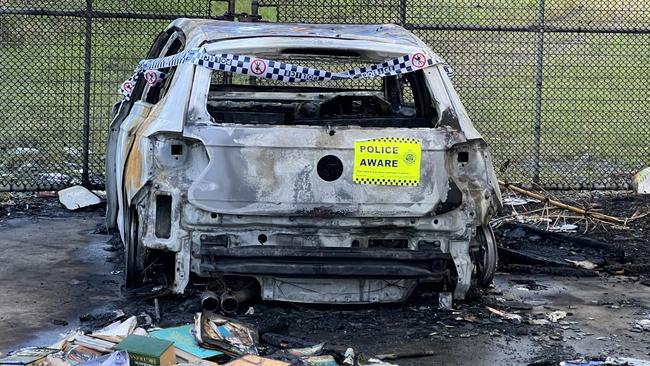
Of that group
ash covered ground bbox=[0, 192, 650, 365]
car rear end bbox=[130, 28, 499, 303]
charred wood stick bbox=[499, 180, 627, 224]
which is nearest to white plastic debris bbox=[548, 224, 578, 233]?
charred wood stick bbox=[499, 180, 627, 224]

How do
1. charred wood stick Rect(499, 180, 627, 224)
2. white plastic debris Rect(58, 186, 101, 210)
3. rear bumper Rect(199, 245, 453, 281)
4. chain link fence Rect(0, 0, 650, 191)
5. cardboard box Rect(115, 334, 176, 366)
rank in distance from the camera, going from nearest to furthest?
1. cardboard box Rect(115, 334, 176, 366)
2. rear bumper Rect(199, 245, 453, 281)
3. charred wood stick Rect(499, 180, 627, 224)
4. white plastic debris Rect(58, 186, 101, 210)
5. chain link fence Rect(0, 0, 650, 191)

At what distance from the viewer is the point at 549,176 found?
1161 centimetres

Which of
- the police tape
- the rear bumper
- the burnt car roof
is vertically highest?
the burnt car roof

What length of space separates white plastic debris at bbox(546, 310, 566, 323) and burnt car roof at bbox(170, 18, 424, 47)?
195 centimetres

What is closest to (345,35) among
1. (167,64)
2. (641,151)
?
(167,64)

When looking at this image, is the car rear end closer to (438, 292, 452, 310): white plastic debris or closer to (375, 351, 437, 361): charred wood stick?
(438, 292, 452, 310): white plastic debris

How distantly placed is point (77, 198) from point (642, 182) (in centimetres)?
611

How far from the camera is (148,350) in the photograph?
186 inches

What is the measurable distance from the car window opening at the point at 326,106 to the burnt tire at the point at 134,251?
80cm

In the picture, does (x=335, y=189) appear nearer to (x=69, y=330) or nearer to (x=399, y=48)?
(x=399, y=48)

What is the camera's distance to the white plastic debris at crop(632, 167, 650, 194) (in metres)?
11.0

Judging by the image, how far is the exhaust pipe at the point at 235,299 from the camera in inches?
231

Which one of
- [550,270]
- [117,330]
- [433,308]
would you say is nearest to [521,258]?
[550,270]

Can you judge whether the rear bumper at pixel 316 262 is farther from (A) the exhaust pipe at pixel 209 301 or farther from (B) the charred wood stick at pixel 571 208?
(B) the charred wood stick at pixel 571 208
